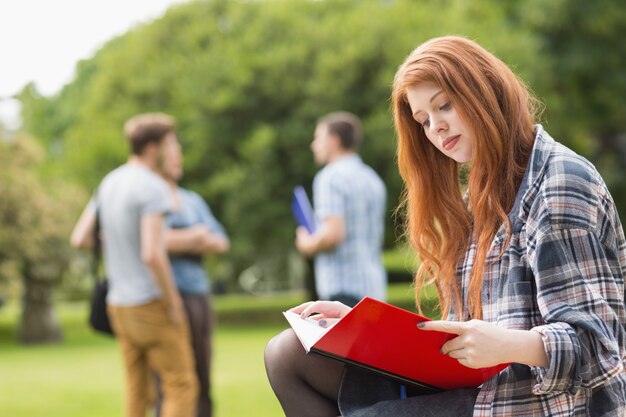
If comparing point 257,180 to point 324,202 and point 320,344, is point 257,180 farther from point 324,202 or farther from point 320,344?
point 320,344

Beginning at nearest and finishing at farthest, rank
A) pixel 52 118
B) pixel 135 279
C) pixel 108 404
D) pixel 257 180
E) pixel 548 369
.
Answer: pixel 548 369
pixel 135 279
pixel 108 404
pixel 257 180
pixel 52 118

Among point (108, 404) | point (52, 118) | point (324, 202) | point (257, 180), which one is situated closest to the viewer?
point (324, 202)

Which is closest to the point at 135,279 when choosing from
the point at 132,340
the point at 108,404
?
the point at 132,340

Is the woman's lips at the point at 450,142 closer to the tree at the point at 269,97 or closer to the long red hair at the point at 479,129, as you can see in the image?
the long red hair at the point at 479,129

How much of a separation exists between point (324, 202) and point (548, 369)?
3.84 meters

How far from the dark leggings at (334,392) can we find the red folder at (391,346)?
0.06m

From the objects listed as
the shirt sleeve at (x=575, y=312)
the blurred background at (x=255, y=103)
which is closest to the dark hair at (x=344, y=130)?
the shirt sleeve at (x=575, y=312)

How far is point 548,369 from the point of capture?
2.07 meters

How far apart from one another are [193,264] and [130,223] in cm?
65

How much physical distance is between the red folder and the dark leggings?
0.06 metres

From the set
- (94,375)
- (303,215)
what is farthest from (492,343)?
(94,375)

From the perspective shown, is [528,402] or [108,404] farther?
[108,404]

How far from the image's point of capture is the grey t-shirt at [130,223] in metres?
5.17

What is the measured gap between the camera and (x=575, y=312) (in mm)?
2074
